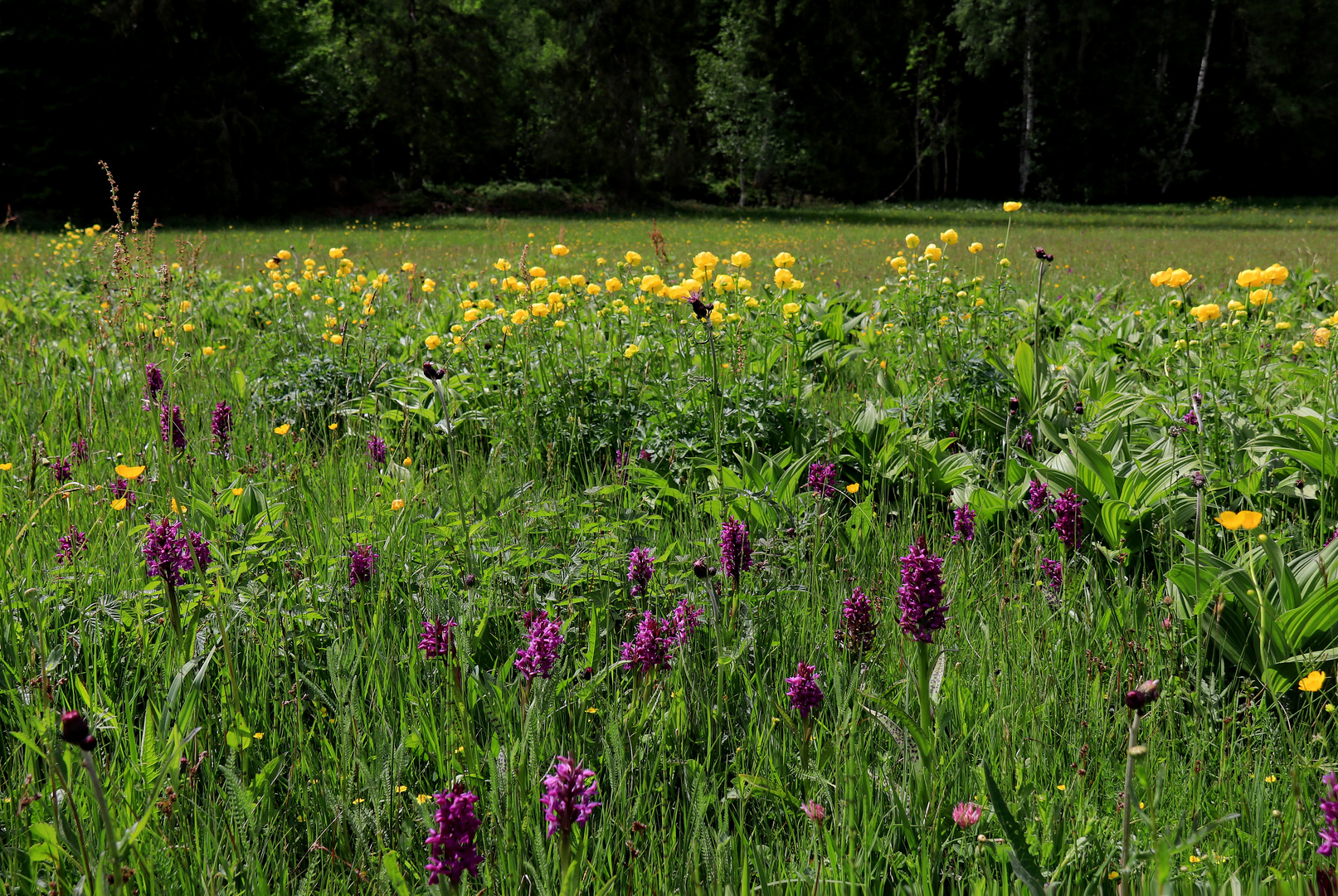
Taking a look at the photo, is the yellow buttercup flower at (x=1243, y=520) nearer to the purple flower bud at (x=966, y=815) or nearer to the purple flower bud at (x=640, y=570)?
the purple flower bud at (x=966, y=815)

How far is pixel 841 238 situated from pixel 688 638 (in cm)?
1545

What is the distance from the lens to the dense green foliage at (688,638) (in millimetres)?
1231

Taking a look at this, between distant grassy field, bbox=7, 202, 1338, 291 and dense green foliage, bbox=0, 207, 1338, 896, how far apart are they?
102 inches

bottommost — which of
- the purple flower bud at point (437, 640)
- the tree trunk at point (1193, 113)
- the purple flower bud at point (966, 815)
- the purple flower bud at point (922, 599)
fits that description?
the purple flower bud at point (966, 815)

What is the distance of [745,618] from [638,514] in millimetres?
763

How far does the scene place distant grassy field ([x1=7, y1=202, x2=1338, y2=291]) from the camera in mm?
9984

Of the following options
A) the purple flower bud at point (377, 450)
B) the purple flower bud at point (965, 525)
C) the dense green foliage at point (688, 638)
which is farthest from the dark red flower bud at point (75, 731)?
the purple flower bud at point (377, 450)

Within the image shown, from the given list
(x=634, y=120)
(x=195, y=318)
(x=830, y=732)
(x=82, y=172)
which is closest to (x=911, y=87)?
(x=634, y=120)

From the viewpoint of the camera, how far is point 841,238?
16094 millimetres

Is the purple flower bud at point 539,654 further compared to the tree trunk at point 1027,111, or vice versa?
the tree trunk at point 1027,111

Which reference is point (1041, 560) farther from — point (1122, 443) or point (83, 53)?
point (83, 53)

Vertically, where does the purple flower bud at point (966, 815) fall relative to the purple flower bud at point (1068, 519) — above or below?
below

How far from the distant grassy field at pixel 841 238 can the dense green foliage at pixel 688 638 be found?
8.51 ft

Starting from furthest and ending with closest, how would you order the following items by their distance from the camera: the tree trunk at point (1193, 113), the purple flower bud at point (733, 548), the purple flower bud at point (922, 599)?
1. the tree trunk at point (1193, 113)
2. the purple flower bud at point (733, 548)
3. the purple flower bud at point (922, 599)
